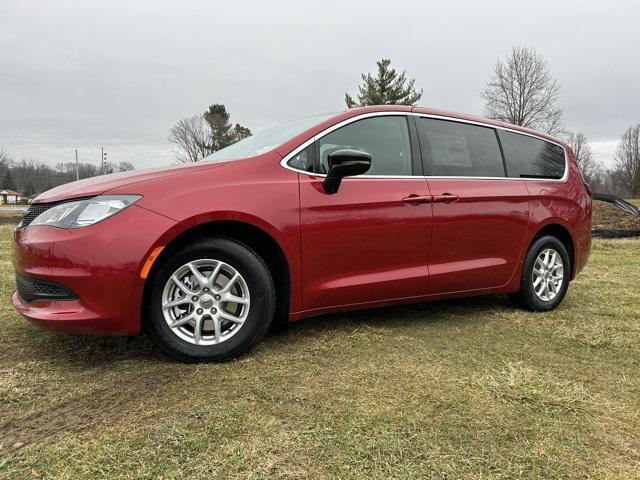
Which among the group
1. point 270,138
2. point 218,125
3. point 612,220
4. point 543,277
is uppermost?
point 218,125

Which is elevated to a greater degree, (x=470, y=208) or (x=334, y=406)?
(x=470, y=208)

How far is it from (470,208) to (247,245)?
5.62 feet

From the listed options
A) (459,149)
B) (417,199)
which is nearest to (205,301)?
(417,199)

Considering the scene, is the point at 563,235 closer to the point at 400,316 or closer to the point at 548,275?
the point at 548,275

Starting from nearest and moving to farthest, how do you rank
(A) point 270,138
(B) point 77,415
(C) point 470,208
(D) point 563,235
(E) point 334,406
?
(B) point 77,415 < (E) point 334,406 < (A) point 270,138 < (C) point 470,208 < (D) point 563,235

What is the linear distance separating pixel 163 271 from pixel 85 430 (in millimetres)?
886

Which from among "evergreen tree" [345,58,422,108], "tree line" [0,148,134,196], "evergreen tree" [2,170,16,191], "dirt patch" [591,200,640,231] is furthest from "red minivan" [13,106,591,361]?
"evergreen tree" [2,170,16,191]

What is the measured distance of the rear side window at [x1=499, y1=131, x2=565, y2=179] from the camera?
4141 millimetres

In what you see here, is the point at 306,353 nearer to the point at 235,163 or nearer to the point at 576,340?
the point at 235,163

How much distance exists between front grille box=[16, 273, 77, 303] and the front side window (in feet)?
5.35

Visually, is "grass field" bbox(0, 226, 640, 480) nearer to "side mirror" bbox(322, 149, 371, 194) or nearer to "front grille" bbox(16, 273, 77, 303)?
"front grille" bbox(16, 273, 77, 303)

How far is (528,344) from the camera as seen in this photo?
3287mm

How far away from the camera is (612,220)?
15711 mm

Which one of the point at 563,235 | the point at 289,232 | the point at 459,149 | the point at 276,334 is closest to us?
the point at 289,232
